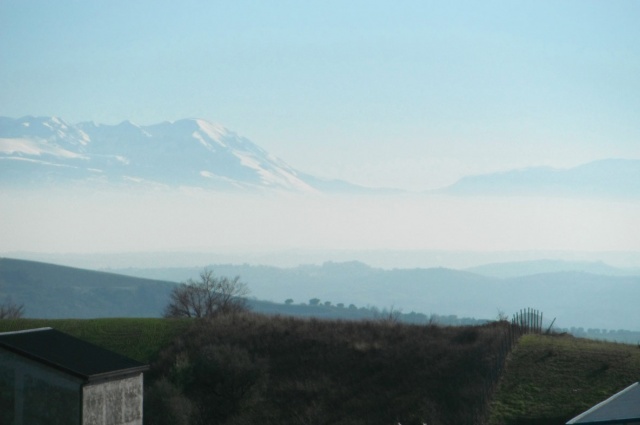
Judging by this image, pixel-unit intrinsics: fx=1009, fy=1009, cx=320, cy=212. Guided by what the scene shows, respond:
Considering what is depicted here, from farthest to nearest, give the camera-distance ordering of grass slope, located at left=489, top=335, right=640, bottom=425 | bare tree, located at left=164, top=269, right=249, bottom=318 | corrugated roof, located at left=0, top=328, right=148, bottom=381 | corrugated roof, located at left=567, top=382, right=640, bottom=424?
bare tree, located at left=164, top=269, right=249, bottom=318 → grass slope, located at left=489, top=335, right=640, bottom=425 → corrugated roof, located at left=0, top=328, right=148, bottom=381 → corrugated roof, located at left=567, top=382, right=640, bottom=424

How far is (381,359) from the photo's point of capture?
226 ft

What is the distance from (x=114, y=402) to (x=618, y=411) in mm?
23265

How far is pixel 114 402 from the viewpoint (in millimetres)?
48344

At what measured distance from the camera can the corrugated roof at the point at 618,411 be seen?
137ft

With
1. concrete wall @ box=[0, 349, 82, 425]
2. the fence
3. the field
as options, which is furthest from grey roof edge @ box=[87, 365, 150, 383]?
the fence

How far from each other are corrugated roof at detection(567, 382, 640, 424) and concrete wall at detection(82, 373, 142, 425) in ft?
69.0

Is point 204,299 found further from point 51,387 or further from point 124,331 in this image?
point 51,387

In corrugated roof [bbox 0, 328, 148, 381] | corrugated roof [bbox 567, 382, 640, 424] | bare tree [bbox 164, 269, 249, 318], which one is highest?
bare tree [bbox 164, 269, 249, 318]

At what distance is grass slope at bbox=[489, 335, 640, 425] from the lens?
5531cm

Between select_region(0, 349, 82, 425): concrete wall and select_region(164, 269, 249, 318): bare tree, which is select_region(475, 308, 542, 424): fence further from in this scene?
select_region(164, 269, 249, 318): bare tree

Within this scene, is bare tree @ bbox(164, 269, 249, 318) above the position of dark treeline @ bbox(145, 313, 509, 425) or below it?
above

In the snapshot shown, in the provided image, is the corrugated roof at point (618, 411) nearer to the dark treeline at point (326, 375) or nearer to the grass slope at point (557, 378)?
the grass slope at point (557, 378)

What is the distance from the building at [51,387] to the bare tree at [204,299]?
154ft

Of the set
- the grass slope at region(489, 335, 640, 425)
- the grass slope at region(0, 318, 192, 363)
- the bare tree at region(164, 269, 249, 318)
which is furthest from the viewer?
the bare tree at region(164, 269, 249, 318)
